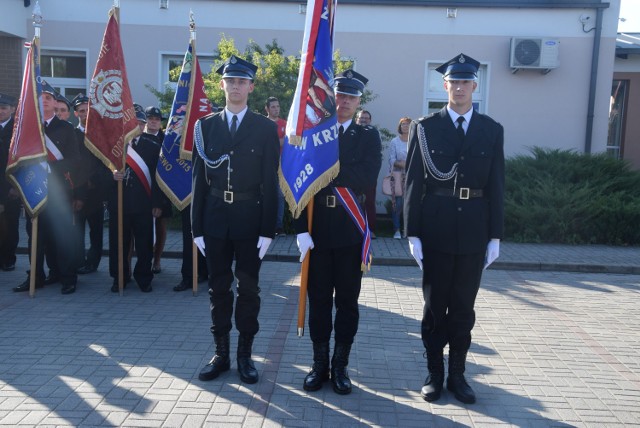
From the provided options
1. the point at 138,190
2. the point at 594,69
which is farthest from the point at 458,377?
the point at 594,69

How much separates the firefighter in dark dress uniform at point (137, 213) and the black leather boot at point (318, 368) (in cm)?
333

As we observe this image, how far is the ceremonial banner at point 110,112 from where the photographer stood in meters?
6.86

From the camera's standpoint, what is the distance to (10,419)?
12.3 ft

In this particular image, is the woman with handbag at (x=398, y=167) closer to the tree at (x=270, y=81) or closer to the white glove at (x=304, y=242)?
the tree at (x=270, y=81)

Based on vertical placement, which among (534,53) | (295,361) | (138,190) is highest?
(534,53)

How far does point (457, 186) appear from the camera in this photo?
4164 mm

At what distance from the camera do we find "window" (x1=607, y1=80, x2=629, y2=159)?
17.0m

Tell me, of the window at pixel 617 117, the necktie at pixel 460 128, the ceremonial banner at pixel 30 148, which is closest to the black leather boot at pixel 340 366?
the necktie at pixel 460 128

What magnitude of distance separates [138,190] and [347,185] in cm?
368

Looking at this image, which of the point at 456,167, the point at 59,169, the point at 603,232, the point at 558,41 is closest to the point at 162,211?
the point at 59,169

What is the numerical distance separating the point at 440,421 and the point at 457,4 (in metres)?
11.3

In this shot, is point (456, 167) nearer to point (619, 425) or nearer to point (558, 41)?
point (619, 425)

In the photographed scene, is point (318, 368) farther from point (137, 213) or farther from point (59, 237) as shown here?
point (59, 237)

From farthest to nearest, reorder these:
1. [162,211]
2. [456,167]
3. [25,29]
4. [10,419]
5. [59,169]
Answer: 1. [25,29]
2. [162,211]
3. [59,169]
4. [456,167]
5. [10,419]
